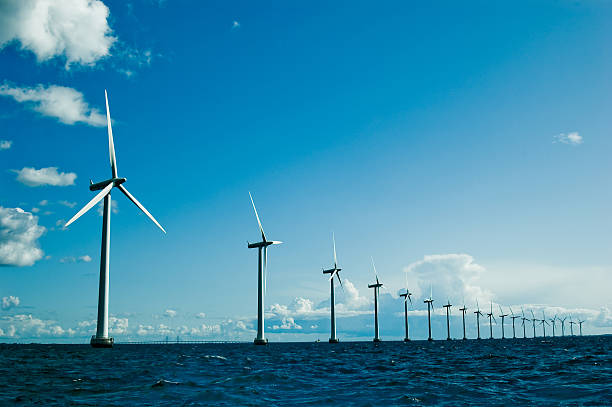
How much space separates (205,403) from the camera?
99.6 feet

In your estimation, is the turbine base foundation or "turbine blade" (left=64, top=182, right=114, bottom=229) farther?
the turbine base foundation

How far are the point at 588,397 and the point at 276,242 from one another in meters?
144

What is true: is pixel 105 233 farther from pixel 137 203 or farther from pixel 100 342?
pixel 100 342

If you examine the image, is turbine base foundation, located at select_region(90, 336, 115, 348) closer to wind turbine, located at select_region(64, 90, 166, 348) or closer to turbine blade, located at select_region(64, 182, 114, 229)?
wind turbine, located at select_region(64, 90, 166, 348)

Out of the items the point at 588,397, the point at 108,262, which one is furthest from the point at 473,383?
the point at 108,262

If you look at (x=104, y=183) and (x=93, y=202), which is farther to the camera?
(x=104, y=183)

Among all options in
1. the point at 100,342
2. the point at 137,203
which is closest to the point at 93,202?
the point at 137,203

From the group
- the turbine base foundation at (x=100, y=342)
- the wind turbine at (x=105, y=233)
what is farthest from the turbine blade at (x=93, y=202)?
the turbine base foundation at (x=100, y=342)

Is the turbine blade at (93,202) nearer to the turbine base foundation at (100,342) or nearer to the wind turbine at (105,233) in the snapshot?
the wind turbine at (105,233)

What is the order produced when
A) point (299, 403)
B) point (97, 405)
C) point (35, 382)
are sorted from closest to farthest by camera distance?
point (97, 405)
point (299, 403)
point (35, 382)

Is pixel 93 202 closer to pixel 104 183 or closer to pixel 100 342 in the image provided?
pixel 104 183

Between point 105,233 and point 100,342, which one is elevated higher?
point 105,233

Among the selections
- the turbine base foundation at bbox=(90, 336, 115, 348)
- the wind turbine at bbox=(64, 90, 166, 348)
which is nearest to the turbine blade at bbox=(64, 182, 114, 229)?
the wind turbine at bbox=(64, 90, 166, 348)

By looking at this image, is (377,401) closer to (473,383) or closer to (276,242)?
(473,383)
